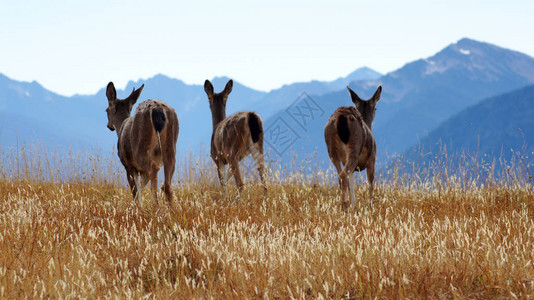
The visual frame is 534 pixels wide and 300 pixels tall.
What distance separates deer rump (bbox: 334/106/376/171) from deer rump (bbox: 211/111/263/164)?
1.83m

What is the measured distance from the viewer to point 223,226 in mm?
6043

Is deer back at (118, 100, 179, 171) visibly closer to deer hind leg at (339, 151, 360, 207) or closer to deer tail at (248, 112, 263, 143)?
deer tail at (248, 112, 263, 143)

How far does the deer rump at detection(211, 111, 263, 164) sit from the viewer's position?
977 cm

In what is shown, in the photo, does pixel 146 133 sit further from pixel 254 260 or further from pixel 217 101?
pixel 254 260

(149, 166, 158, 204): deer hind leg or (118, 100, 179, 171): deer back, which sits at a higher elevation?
(118, 100, 179, 171): deer back

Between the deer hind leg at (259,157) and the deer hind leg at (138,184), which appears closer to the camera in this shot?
the deer hind leg at (138,184)

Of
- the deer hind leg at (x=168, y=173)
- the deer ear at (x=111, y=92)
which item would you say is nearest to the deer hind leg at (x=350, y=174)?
the deer hind leg at (x=168, y=173)

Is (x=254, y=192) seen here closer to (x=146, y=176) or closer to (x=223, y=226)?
(x=146, y=176)

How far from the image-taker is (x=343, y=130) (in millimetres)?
8305

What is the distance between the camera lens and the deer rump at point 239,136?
32.0ft

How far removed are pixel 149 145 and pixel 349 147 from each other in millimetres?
3042

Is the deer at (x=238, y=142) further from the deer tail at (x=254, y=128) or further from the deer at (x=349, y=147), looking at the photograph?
the deer at (x=349, y=147)

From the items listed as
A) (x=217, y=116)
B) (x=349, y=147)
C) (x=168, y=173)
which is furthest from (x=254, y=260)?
(x=217, y=116)

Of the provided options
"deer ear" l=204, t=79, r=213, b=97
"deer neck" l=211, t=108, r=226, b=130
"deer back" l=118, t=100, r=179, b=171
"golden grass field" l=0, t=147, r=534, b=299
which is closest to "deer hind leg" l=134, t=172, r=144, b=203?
"deer back" l=118, t=100, r=179, b=171
